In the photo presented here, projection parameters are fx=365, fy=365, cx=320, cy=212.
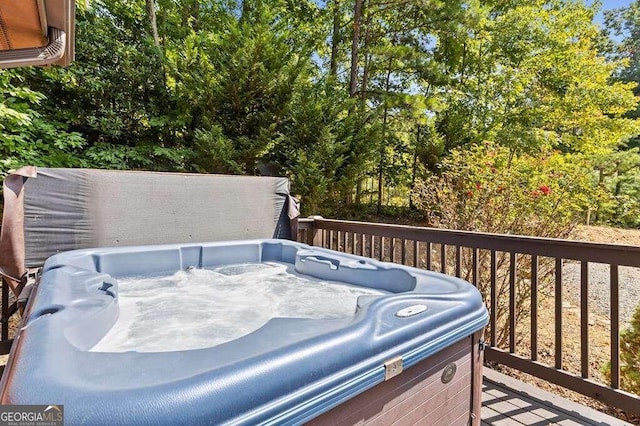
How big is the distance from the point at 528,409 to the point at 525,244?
94 cm

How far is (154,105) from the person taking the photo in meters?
7.13

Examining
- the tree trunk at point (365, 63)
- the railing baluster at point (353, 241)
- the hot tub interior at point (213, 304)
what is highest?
the tree trunk at point (365, 63)

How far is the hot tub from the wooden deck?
551 millimetres

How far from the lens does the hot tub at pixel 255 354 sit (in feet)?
2.65

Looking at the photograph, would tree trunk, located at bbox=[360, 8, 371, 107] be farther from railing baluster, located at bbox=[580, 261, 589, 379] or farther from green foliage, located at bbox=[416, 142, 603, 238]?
railing baluster, located at bbox=[580, 261, 589, 379]

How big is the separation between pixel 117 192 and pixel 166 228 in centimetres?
45

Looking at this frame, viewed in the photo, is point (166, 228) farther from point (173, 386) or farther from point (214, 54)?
point (214, 54)

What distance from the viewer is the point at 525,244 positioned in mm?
2252

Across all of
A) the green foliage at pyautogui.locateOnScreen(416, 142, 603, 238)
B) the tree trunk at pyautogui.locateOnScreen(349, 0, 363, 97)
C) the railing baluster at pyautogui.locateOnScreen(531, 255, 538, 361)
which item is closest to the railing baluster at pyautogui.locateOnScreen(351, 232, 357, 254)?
the green foliage at pyautogui.locateOnScreen(416, 142, 603, 238)

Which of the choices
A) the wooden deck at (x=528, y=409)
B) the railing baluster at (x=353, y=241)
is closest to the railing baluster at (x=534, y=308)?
the wooden deck at (x=528, y=409)

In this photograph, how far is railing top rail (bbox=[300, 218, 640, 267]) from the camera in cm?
184

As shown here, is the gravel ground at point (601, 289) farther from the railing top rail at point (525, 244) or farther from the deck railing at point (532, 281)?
the railing top rail at point (525, 244)

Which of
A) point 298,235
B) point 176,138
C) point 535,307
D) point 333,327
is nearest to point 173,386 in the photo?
point 333,327

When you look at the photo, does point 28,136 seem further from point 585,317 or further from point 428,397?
point 585,317
